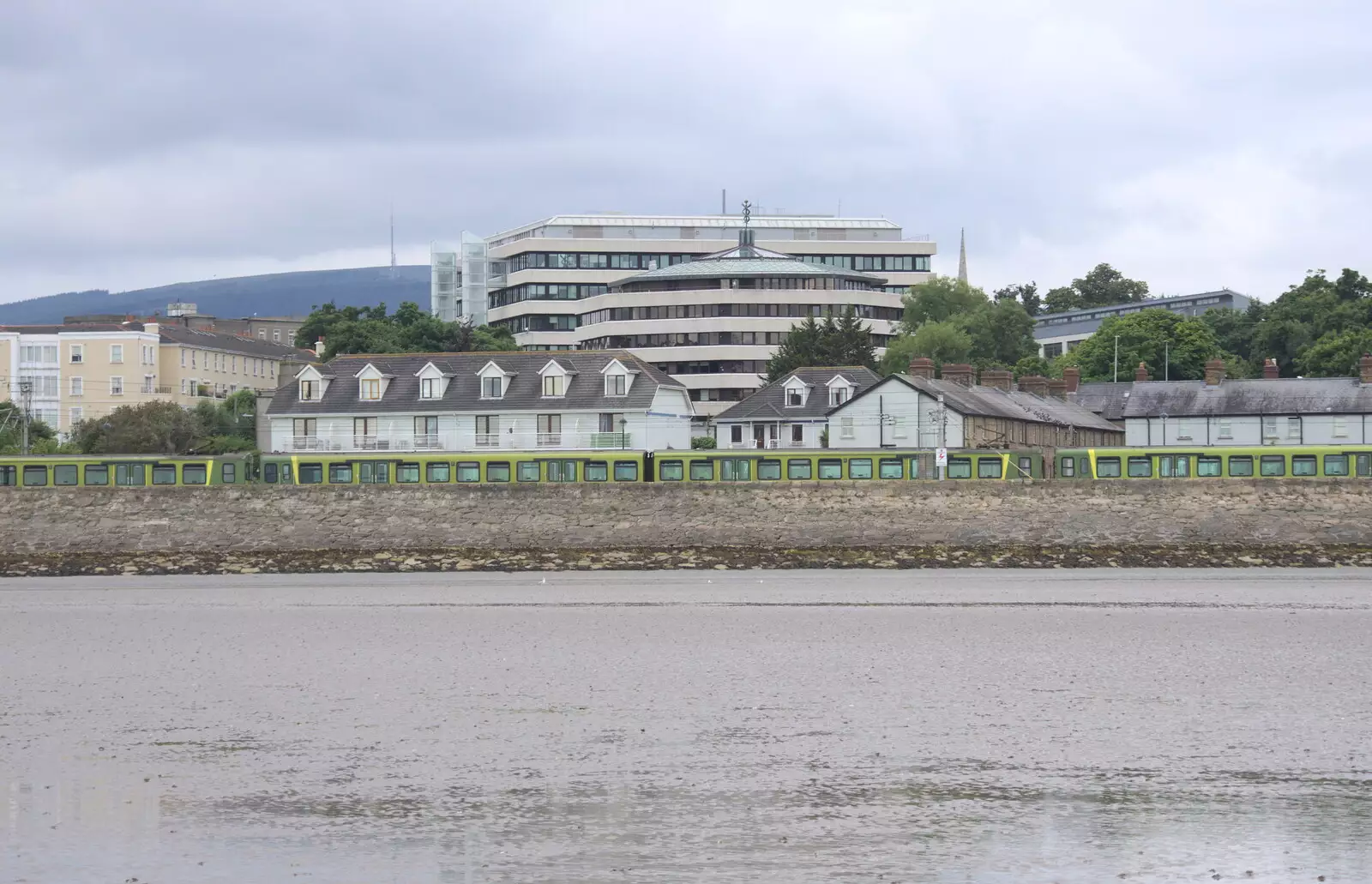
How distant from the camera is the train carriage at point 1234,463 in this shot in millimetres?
49062

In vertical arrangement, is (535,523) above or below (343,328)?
below

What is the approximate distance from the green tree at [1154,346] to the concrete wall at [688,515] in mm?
55467

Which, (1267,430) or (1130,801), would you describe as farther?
(1267,430)

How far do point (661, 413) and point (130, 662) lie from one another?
149 ft

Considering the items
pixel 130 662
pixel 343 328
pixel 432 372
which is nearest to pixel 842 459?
pixel 432 372

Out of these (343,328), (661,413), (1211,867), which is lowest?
(1211,867)

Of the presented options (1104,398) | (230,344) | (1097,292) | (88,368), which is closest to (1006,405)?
(1104,398)

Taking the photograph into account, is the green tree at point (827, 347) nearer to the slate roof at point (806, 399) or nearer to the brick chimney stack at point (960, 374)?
the slate roof at point (806, 399)

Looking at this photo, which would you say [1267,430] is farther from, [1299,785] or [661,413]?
[1299,785]

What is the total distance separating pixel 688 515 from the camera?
49.1 metres

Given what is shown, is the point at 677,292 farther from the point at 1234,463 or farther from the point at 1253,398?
the point at 1234,463

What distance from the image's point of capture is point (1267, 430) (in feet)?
→ 249

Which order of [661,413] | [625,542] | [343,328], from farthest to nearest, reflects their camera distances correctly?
[343,328], [661,413], [625,542]

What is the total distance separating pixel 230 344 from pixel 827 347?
5302 centimetres
